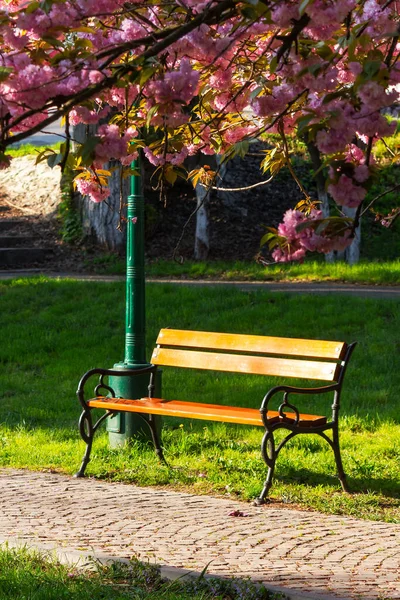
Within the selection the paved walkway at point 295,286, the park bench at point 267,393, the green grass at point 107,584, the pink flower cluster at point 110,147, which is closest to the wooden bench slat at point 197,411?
the park bench at point 267,393

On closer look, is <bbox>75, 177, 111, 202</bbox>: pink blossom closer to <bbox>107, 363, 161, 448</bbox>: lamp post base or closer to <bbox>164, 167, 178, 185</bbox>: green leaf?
<bbox>164, 167, 178, 185</bbox>: green leaf

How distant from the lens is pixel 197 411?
6891 millimetres

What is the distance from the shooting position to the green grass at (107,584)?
440cm

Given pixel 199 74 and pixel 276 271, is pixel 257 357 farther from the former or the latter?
pixel 276 271

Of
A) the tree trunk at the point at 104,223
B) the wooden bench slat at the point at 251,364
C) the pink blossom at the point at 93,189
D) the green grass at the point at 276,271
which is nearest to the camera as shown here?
the pink blossom at the point at 93,189

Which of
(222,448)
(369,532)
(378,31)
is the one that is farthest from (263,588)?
(222,448)

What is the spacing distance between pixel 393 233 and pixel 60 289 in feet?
27.1

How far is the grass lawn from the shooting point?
700 centimetres

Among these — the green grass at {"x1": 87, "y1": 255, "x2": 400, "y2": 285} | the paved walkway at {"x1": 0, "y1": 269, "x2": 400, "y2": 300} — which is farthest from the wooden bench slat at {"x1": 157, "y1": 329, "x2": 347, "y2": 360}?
the green grass at {"x1": 87, "y1": 255, "x2": 400, "y2": 285}

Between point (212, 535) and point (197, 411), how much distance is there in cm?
143

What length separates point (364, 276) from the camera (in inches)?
546

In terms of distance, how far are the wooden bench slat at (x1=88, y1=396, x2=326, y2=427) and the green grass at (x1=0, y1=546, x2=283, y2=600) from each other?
191 centimetres

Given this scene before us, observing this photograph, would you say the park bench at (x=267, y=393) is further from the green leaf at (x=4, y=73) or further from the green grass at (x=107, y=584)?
the green leaf at (x=4, y=73)

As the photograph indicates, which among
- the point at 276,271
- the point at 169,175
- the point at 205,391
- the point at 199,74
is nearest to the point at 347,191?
the point at 199,74
